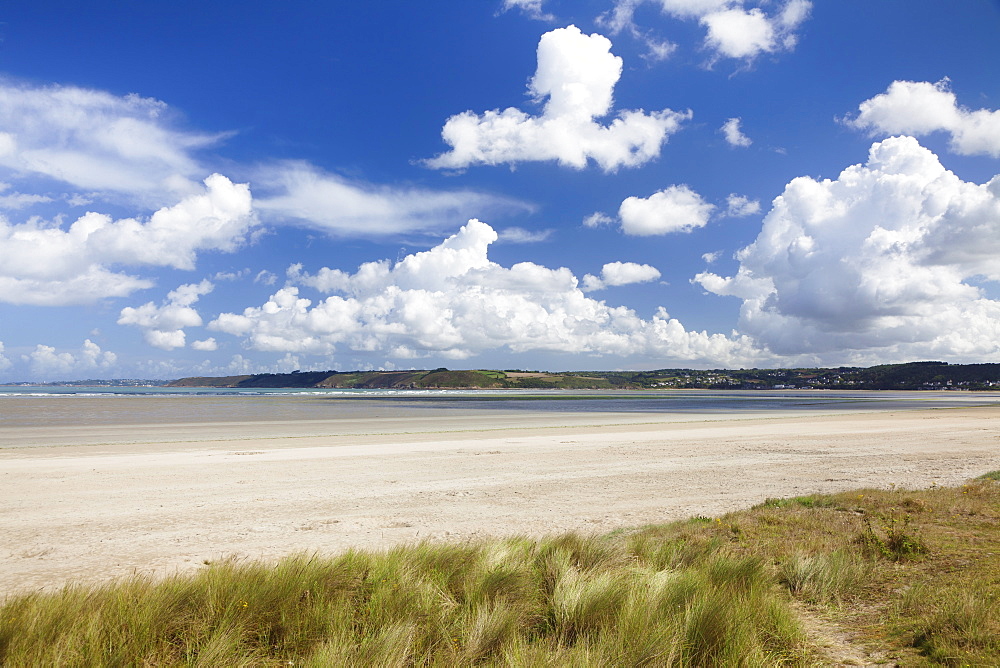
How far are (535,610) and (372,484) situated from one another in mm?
11459

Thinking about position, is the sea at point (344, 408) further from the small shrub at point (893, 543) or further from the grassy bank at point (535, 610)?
the small shrub at point (893, 543)

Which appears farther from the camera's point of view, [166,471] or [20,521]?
[166,471]

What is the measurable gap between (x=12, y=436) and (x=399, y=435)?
22326mm

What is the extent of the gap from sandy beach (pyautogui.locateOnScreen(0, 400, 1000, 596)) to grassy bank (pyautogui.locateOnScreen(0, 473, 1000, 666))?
3130mm

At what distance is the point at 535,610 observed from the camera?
6.40 metres

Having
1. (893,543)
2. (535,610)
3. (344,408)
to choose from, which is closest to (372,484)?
(535,610)

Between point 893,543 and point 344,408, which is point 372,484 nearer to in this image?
point 893,543

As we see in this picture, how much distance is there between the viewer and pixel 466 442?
3009 centimetres

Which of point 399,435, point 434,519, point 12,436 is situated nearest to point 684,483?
point 434,519

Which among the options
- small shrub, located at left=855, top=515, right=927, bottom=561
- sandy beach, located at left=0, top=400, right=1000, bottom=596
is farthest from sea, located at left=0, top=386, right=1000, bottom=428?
small shrub, located at left=855, top=515, right=927, bottom=561

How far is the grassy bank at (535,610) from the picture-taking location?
504cm

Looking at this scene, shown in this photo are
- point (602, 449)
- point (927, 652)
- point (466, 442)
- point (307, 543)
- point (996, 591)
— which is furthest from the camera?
point (466, 442)

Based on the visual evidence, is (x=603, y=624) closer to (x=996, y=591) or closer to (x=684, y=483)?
(x=996, y=591)

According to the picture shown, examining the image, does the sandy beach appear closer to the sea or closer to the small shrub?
the small shrub
